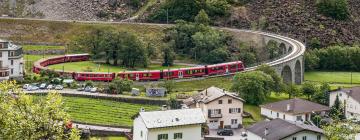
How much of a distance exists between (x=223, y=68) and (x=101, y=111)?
2335 cm

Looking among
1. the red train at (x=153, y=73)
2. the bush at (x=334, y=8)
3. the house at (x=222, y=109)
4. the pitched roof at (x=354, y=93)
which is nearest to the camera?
the house at (x=222, y=109)

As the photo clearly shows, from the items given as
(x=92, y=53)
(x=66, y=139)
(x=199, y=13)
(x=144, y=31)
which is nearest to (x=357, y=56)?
(x=199, y=13)

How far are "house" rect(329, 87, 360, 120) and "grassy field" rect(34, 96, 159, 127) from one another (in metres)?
17.7

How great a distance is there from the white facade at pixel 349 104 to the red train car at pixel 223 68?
17.2 meters

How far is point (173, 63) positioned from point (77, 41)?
15603mm

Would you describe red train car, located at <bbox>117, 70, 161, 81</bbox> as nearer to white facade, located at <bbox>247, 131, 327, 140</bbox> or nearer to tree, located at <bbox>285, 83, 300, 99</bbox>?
tree, located at <bbox>285, 83, 300, 99</bbox>

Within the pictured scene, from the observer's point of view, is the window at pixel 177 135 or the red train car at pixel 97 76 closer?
the window at pixel 177 135

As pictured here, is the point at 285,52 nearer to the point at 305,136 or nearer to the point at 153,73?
the point at 153,73

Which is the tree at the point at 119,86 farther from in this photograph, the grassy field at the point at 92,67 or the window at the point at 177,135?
the window at the point at 177,135

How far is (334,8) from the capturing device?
10812 cm

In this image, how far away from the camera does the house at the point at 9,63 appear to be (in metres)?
71.9

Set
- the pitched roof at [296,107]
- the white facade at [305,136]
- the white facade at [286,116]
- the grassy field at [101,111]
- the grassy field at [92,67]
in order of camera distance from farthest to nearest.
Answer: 1. the grassy field at [92,67]
2. the pitched roof at [296,107]
3. the white facade at [286,116]
4. the grassy field at [101,111]
5. the white facade at [305,136]

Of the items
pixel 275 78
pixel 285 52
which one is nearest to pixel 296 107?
pixel 275 78

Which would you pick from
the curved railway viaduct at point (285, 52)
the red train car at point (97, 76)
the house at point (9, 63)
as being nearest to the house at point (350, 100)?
the curved railway viaduct at point (285, 52)
